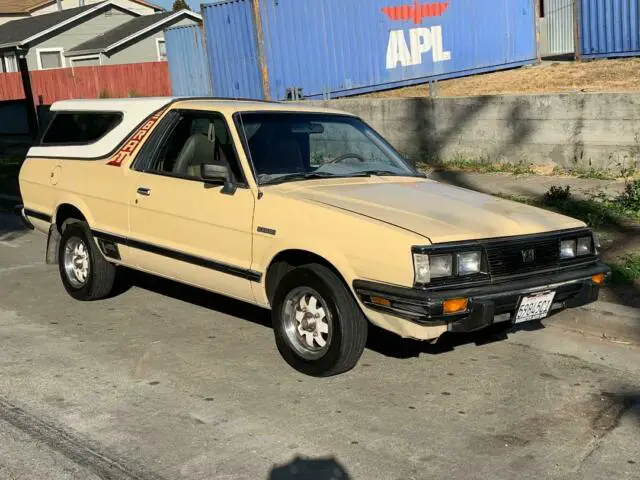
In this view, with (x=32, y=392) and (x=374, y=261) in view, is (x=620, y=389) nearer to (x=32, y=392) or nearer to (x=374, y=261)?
(x=374, y=261)

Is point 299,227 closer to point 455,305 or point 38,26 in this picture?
point 455,305

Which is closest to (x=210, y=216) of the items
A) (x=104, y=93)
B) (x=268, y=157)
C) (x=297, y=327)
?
(x=268, y=157)

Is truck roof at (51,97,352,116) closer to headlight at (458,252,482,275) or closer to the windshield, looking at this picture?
the windshield

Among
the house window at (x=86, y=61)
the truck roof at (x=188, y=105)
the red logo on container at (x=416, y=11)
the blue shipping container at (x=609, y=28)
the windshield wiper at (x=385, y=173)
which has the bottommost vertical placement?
the windshield wiper at (x=385, y=173)

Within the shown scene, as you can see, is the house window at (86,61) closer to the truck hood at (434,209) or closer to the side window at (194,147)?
the side window at (194,147)

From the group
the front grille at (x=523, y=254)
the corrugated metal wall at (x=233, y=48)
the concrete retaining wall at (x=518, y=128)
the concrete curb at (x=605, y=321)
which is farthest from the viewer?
the corrugated metal wall at (x=233, y=48)

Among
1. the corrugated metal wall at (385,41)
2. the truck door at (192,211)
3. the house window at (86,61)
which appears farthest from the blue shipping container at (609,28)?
the house window at (86,61)

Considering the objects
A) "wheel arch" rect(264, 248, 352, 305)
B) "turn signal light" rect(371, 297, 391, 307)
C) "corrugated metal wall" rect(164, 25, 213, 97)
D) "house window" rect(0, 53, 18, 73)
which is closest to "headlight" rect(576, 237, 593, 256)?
"turn signal light" rect(371, 297, 391, 307)

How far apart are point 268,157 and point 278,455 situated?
7.41 ft

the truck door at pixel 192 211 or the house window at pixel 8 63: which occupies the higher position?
the house window at pixel 8 63

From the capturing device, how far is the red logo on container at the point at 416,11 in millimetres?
18562

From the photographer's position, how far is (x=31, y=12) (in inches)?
1788

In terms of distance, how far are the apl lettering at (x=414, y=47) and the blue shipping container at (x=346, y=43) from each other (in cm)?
2

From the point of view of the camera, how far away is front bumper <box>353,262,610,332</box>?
442cm
